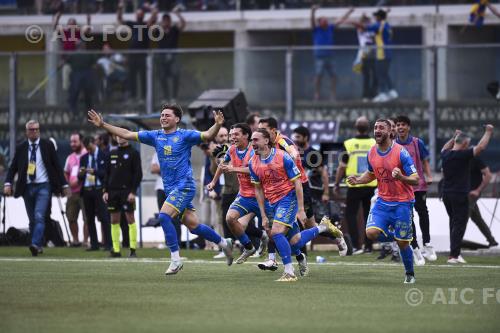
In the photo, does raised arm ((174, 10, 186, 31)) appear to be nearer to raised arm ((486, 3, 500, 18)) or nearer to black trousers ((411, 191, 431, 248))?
raised arm ((486, 3, 500, 18))

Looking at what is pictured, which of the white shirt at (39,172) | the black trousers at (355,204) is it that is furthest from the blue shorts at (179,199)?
the white shirt at (39,172)

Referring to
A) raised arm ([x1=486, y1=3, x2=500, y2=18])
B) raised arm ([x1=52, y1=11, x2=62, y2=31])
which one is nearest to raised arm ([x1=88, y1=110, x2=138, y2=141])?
raised arm ([x1=486, y1=3, x2=500, y2=18])

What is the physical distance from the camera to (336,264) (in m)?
18.7

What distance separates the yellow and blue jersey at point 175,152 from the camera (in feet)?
53.8

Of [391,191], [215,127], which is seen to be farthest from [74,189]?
[391,191]

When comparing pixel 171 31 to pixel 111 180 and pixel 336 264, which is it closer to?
pixel 111 180

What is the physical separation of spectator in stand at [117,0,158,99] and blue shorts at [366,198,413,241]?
11505 mm

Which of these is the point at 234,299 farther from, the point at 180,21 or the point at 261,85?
the point at 180,21

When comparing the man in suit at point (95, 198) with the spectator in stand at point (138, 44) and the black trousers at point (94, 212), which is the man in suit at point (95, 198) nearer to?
the black trousers at point (94, 212)

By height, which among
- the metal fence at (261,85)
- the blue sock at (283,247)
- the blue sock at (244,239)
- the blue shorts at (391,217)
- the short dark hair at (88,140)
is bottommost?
the blue sock at (244,239)

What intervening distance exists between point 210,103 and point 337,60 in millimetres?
4399

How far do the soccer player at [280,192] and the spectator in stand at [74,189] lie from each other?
29.5 ft

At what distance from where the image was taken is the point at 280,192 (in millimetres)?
15750

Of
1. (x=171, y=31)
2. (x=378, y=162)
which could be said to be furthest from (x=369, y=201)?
(x=171, y=31)
